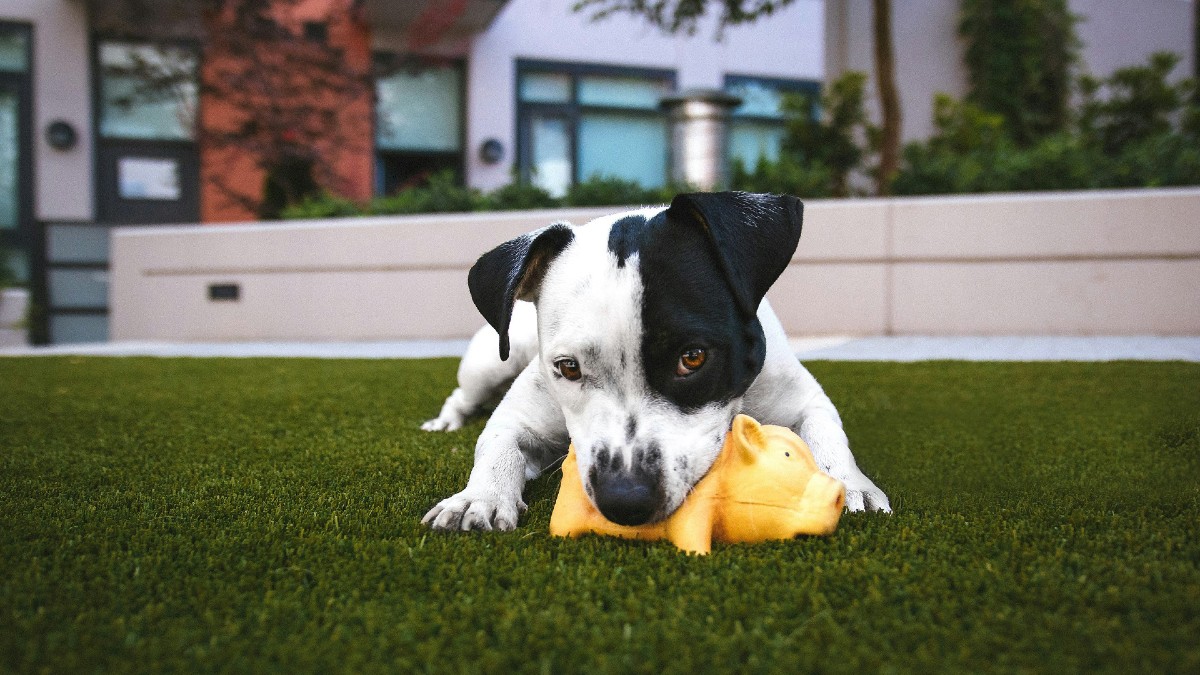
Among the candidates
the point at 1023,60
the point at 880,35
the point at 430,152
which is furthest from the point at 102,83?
the point at 1023,60

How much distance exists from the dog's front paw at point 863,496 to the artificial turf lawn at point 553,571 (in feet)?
0.16

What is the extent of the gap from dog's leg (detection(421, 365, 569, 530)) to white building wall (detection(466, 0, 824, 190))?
12.4 metres

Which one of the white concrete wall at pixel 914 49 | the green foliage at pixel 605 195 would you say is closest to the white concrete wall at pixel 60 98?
the green foliage at pixel 605 195

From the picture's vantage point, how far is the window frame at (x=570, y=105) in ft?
50.0

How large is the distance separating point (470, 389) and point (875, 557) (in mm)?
2306

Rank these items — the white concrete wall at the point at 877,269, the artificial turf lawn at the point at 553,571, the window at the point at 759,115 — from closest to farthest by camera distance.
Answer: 1. the artificial turf lawn at the point at 553,571
2. the white concrete wall at the point at 877,269
3. the window at the point at 759,115

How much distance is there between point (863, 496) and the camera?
2.19 metres

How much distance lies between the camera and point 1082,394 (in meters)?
4.27

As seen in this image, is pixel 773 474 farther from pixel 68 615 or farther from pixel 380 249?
pixel 380 249

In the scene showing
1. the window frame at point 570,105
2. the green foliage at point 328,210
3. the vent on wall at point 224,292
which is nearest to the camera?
the vent on wall at point 224,292

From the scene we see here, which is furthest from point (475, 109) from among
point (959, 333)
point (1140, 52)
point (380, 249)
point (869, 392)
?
point (1140, 52)

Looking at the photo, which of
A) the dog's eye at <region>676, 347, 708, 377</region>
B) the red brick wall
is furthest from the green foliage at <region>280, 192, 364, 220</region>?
the dog's eye at <region>676, 347, 708, 377</region>

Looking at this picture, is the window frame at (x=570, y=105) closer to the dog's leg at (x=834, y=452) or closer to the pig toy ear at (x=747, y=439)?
the dog's leg at (x=834, y=452)

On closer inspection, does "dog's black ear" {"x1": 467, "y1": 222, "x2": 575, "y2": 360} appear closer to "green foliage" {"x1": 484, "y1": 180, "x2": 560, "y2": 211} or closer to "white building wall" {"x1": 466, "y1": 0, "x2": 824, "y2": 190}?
"green foliage" {"x1": 484, "y1": 180, "x2": 560, "y2": 211}
